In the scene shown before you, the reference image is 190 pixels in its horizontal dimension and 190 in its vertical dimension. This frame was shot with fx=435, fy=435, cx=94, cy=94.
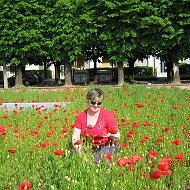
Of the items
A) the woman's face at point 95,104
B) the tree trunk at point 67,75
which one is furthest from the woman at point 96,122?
the tree trunk at point 67,75

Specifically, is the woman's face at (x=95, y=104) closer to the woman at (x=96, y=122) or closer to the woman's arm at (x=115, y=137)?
the woman at (x=96, y=122)

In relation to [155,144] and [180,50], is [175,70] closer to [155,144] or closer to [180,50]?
[180,50]

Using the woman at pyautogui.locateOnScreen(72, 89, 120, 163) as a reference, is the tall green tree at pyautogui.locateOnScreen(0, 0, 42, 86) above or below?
above

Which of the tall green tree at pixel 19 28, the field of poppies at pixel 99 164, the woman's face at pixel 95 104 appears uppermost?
the tall green tree at pixel 19 28

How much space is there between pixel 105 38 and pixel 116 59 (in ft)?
6.75

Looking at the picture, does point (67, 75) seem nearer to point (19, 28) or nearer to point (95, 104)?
point (19, 28)

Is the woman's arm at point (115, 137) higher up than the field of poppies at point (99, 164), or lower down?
higher up

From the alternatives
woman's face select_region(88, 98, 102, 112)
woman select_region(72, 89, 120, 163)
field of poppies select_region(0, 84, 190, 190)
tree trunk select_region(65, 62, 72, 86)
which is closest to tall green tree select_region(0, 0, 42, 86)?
tree trunk select_region(65, 62, 72, 86)

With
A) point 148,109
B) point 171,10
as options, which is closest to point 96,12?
point 171,10

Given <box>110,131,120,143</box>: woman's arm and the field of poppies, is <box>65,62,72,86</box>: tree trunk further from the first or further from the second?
<box>110,131,120,143</box>: woman's arm

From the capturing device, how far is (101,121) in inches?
256

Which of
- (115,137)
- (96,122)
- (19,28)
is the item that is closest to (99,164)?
(115,137)

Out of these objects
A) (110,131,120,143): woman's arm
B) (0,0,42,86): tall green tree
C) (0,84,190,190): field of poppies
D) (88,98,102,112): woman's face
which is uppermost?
(0,0,42,86): tall green tree

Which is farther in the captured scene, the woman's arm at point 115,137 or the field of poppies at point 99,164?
the woman's arm at point 115,137
